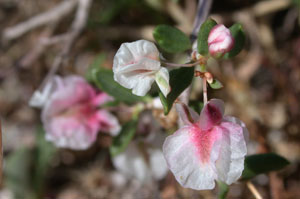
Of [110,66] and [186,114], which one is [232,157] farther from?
[110,66]

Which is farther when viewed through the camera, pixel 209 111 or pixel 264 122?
pixel 264 122

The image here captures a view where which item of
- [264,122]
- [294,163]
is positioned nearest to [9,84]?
[264,122]

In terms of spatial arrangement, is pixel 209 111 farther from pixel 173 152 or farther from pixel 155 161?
pixel 155 161

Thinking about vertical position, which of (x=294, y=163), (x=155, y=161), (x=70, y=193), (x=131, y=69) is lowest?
(x=70, y=193)

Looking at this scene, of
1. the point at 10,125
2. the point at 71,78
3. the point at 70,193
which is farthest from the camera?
the point at 10,125

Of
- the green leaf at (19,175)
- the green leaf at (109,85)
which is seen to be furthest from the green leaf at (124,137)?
the green leaf at (19,175)

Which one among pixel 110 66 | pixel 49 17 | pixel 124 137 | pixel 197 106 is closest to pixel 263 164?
pixel 197 106

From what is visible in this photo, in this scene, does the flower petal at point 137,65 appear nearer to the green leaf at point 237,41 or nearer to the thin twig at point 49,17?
the green leaf at point 237,41
